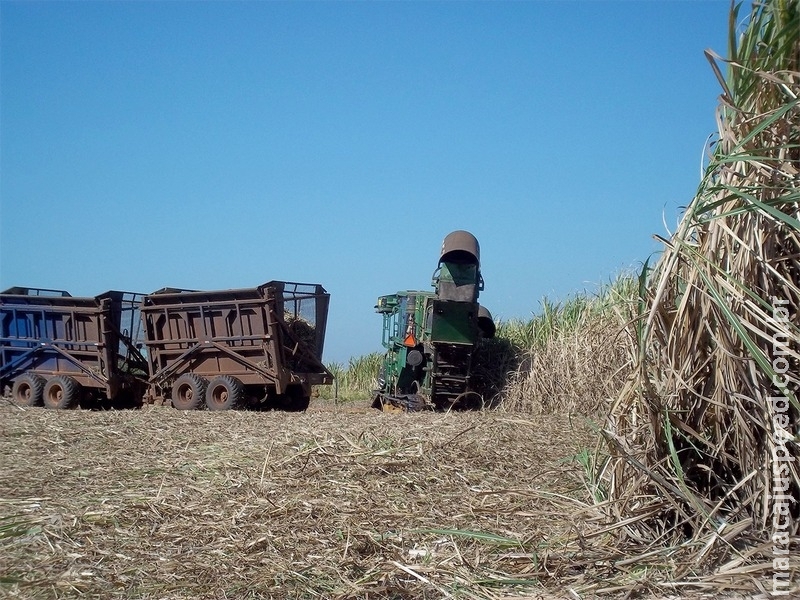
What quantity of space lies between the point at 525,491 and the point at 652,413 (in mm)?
1368

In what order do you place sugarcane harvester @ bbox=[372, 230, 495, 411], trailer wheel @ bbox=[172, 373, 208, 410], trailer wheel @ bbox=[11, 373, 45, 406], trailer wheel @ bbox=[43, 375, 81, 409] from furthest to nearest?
trailer wheel @ bbox=[11, 373, 45, 406] < trailer wheel @ bbox=[43, 375, 81, 409] < trailer wheel @ bbox=[172, 373, 208, 410] < sugarcane harvester @ bbox=[372, 230, 495, 411]

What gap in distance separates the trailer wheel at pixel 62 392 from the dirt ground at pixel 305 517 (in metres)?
8.50

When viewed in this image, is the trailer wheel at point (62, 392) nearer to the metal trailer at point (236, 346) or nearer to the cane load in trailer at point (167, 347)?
the cane load in trailer at point (167, 347)

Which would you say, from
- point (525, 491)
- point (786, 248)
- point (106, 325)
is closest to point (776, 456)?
point (786, 248)

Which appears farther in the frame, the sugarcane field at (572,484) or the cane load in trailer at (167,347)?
the cane load in trailer at (167,347)

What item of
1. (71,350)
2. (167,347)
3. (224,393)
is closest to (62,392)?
(71,350)

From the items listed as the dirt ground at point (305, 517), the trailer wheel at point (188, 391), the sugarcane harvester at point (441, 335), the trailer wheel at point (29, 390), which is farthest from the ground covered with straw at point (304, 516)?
the trailer wheel at point (29, 390)

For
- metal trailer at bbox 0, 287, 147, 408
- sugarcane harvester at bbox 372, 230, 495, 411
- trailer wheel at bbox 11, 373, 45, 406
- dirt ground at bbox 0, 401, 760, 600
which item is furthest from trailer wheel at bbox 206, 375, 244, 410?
dirt ground at bbox 0, 401, 760, 600

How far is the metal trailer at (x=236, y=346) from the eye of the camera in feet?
48.4

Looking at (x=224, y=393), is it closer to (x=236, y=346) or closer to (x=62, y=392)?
(x=236, y=346)

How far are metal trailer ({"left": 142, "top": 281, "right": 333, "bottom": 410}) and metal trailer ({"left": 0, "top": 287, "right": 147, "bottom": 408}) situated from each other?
2.80ft

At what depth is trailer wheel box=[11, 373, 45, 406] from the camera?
16.3m

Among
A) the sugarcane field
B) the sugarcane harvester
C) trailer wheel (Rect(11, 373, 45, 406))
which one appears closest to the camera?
the sugarcane field

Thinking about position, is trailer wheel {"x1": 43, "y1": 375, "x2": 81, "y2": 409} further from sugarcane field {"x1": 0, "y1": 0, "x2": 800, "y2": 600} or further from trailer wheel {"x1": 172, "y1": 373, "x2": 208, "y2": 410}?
sugarcane field {"x1": 0, "y1": 0, "x2": 800, "y2": 600}
